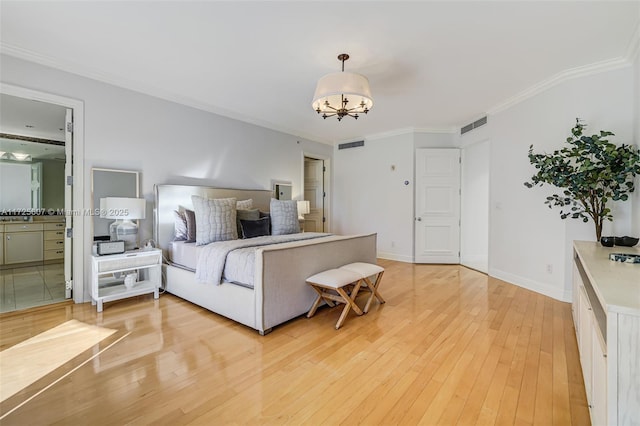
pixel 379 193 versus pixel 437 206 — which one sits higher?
pixel 379 193

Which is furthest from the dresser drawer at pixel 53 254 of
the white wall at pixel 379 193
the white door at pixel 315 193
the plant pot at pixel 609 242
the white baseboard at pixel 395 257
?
the plant pot at pixel 609 242

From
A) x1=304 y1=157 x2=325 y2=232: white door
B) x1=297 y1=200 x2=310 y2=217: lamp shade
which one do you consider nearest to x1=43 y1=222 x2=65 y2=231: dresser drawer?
x1=297 y1=200 x2=310 y2=217: lamp shade

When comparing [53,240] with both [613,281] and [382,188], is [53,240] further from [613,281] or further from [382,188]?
[613,281]

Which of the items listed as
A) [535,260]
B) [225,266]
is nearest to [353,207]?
[535,260]

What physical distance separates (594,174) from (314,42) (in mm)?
2974

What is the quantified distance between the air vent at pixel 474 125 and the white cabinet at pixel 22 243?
26.3ft

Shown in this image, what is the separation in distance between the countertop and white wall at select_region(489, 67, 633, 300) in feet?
4.59

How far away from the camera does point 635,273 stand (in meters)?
1.48

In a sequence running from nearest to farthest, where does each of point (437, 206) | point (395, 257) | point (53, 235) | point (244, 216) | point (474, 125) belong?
point (244, 216)
point (474, 125)
point (53, 235)
point (437, 206)
point (395, 257)

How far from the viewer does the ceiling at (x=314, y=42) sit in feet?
7.15

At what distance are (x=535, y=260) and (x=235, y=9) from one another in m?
4.35

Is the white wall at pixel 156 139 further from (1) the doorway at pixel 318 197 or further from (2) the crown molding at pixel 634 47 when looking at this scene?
(2) the crown molding at pixel 634 47

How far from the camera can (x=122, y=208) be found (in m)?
3.16

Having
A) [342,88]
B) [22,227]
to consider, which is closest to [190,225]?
[342,88]
